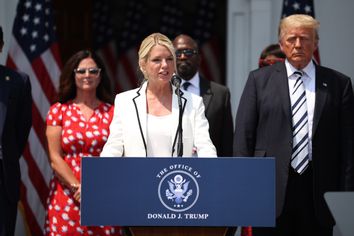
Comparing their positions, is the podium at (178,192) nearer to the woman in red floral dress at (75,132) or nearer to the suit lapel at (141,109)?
the suit lapel at (141,109)

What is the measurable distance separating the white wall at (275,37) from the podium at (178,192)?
402 centimetres

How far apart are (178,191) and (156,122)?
573mm

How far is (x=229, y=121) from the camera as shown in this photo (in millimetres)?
6438

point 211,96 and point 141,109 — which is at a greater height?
point 141,109

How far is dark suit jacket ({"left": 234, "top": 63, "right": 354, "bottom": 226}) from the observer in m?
5.33

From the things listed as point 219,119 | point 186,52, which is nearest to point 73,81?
point 186,52

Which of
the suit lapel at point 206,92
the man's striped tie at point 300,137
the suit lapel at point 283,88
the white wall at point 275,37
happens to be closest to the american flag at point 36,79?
the white wall at point 275,37

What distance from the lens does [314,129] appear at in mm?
5340

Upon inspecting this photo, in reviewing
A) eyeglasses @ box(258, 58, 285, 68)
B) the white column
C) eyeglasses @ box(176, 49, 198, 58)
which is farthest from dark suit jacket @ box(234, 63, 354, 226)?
the white column

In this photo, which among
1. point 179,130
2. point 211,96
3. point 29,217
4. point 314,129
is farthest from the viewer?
point 29,217

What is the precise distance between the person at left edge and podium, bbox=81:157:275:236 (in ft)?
1.25

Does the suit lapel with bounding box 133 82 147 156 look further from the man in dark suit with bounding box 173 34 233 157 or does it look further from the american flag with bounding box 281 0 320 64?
the american flag with bounding box 281 0 320 64

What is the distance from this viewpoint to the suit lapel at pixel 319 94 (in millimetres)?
5355

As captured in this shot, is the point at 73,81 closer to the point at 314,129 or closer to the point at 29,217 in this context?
the point at 29,217
